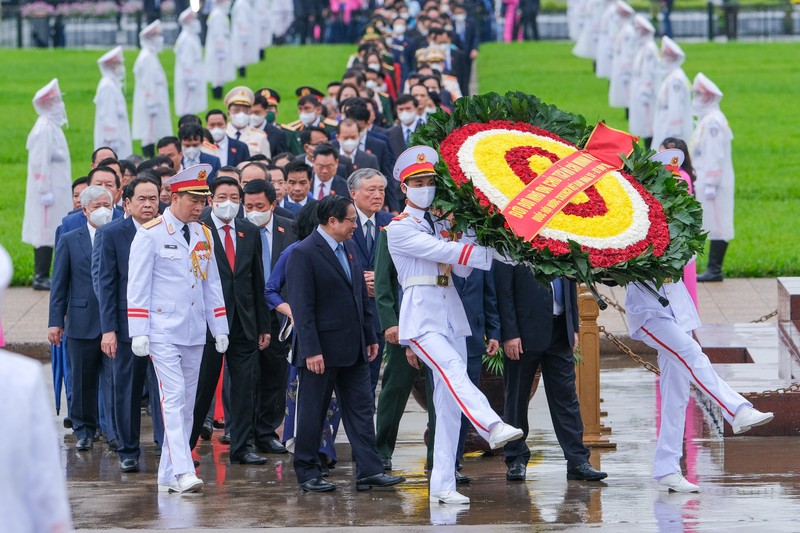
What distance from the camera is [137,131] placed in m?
23.9

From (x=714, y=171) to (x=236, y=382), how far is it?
8.34 metres

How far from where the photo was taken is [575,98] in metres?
32.3

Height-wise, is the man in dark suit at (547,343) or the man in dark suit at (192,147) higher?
the man in dark suit at (192,147)

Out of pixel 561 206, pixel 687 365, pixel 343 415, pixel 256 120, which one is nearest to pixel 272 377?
pixel 343 415

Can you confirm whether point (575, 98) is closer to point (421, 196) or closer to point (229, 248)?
point (229, 248)

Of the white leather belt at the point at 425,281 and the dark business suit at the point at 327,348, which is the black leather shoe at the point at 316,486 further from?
the white leather belt at the point at 425,281

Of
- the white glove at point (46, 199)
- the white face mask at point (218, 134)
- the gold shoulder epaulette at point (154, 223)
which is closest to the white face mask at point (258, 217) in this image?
the gold shoulder epaulette at point (154, 223)

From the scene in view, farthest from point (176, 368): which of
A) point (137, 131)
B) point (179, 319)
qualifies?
point (137, 131)

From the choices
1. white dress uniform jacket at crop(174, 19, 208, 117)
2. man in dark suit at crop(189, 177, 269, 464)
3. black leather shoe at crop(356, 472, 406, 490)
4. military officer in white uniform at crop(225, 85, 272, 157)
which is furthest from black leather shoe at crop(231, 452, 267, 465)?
white dress uniform jacket at crop(174, 19, 208, 117)

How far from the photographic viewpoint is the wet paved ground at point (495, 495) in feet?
26.0

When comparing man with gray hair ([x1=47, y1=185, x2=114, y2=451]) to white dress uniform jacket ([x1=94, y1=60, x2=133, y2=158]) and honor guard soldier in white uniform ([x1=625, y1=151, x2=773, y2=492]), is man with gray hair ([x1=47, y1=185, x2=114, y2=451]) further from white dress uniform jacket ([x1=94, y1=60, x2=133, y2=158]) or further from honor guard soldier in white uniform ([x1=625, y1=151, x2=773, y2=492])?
white dress uniform jacket ([x1=94, y1=60, x2=133, y2=158])

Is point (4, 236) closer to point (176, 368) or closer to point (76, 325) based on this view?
point (76, 325)

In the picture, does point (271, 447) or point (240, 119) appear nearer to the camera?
point (271, 447)

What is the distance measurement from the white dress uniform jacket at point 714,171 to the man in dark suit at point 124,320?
8.44 metres
